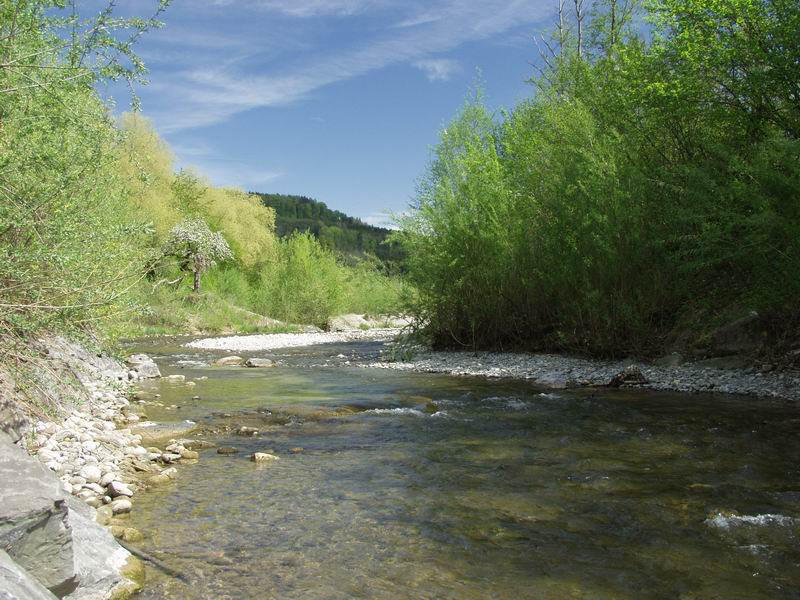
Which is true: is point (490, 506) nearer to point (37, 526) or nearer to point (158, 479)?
point (158, 479)

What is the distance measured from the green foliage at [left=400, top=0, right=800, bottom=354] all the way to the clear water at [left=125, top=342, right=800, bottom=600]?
3.44 m

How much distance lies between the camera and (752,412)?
8703 millimetres

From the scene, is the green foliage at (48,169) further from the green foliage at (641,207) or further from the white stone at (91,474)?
the green foliage at (641,207)

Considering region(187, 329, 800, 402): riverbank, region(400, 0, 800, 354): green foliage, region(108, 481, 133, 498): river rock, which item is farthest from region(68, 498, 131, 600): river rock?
region(400, 0, 800, 354): green foliage

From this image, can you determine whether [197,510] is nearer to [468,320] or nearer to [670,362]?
[670,362]

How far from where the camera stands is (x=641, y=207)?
1316 centimetres

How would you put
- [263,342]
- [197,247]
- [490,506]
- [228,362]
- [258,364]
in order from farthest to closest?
1. [197,247]
2. [263,342]
3. [228,362]
4. [258,364]
5. [490,506]

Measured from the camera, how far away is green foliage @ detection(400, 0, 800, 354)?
1041 cm

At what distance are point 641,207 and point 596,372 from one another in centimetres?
370

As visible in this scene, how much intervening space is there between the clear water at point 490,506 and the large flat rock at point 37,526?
60cm

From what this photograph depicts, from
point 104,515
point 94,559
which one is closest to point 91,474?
point 104,515

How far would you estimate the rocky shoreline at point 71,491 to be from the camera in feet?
9.92

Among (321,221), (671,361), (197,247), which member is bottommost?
(671,361)

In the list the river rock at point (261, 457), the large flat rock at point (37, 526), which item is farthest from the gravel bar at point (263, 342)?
the large flat rock at point (37, 526)
